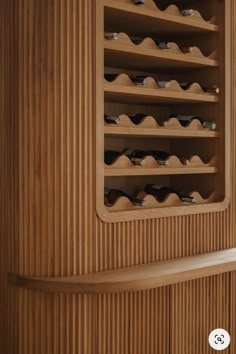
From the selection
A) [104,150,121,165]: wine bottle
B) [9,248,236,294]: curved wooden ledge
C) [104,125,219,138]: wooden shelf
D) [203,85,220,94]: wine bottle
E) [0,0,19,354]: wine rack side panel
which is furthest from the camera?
[203,85,220,94]: wine bottle

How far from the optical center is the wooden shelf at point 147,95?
2.12m

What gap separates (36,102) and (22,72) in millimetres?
118

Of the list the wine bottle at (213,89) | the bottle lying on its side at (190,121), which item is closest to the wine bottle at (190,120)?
the bottle lying on its side at (190,121)

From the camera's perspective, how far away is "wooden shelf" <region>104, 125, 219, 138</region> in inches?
83.2

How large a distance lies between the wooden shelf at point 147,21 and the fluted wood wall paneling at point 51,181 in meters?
0.16

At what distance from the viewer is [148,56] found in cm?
224

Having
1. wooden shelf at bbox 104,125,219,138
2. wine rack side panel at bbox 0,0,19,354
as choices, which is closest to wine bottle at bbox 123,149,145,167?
wooden shelf at bbox 104,125,219,138

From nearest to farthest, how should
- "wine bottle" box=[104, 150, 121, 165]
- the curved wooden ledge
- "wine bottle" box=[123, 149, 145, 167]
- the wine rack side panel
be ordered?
the curved wooden ledge → the wine rack side panel → "wine bottle" box=[123, 149, 145, 167] → "wine bottle" box=[104, 150, 121, 165]

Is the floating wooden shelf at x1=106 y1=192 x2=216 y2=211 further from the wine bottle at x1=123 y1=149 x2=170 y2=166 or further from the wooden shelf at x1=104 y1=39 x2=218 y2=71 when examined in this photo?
the wooden shelf at x1=104 y1=39 x2=218 y2=71

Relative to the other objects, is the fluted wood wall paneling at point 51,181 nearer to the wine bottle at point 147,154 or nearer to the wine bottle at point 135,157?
the wine bottle at point 135,157

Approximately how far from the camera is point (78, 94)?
199cm

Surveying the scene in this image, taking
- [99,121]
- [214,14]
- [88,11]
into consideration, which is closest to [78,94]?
[99,121]

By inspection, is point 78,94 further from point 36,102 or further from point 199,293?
point 199,293

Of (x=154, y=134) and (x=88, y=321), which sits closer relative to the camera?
(x=88, y=321)
